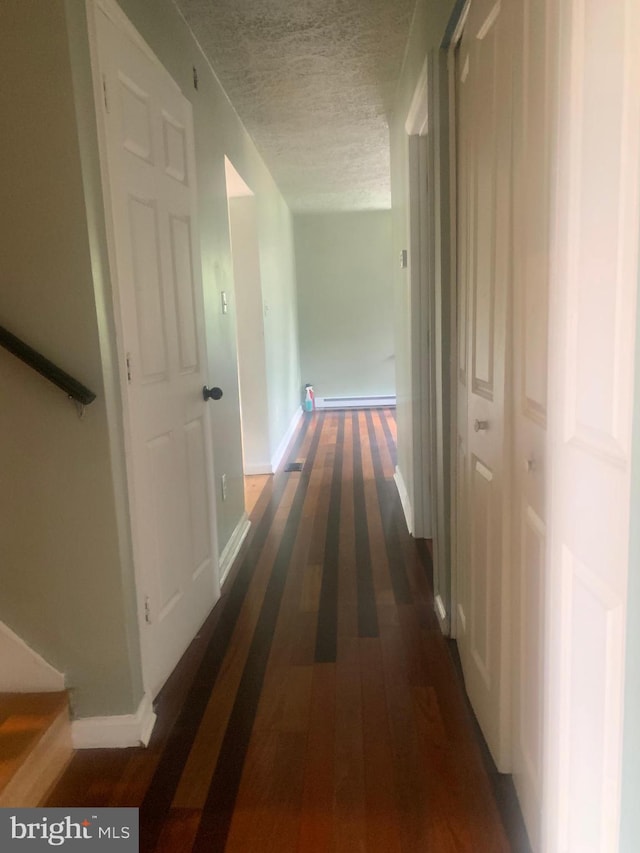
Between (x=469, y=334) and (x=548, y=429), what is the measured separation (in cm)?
71

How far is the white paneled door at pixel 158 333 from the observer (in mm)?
1764

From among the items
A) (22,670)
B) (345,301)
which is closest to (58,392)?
(22,670)

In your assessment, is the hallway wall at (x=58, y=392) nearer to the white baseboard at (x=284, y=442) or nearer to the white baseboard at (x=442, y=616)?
the white baseboard at (x=442, y=616)

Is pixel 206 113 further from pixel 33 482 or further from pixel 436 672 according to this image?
pixel 436 672

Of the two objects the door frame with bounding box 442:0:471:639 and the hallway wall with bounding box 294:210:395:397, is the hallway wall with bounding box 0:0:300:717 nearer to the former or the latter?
the door frame with bounding box 442:0:471:639

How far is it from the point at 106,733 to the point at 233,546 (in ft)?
4.77

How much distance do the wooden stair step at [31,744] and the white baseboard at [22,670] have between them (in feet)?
0.06

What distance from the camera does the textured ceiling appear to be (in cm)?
251

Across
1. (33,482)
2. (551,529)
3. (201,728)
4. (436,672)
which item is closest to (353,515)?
(436,672)

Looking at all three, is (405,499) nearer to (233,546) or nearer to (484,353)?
(233,546)

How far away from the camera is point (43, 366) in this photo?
1521 millimetres

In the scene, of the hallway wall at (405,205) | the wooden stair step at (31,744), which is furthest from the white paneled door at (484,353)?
the wooden stair step at (31,744)

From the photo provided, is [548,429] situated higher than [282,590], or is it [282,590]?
[548,429]

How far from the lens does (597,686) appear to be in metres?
0.95
